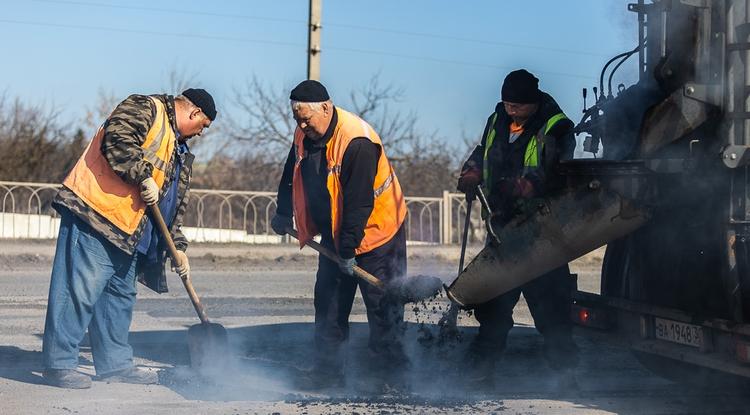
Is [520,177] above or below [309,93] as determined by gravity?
below

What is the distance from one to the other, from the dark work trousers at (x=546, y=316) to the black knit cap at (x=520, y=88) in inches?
39.8

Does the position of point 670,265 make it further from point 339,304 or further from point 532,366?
point 339,304

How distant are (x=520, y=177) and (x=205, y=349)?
2.17 metres

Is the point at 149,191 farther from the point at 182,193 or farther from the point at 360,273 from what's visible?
the point at 360,273

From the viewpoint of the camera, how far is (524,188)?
586 cm

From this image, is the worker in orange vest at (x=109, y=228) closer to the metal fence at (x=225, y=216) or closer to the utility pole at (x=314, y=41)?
the utility pole at (x=314, y=41)

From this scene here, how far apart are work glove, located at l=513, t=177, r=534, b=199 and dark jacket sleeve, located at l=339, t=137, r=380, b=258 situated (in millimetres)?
868

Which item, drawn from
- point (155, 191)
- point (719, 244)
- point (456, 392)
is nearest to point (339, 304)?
point (456, 392)

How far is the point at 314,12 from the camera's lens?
672 inches

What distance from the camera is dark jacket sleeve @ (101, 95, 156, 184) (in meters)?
5.95

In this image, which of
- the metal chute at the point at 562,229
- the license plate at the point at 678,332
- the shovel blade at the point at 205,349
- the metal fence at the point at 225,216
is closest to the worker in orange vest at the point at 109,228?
the shovel blade at the point at 205,349

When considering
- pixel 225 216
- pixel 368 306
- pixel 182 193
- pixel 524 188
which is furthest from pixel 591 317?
pixel 225 216

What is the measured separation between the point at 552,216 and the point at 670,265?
0.76 meters

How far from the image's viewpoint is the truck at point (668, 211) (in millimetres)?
5043
